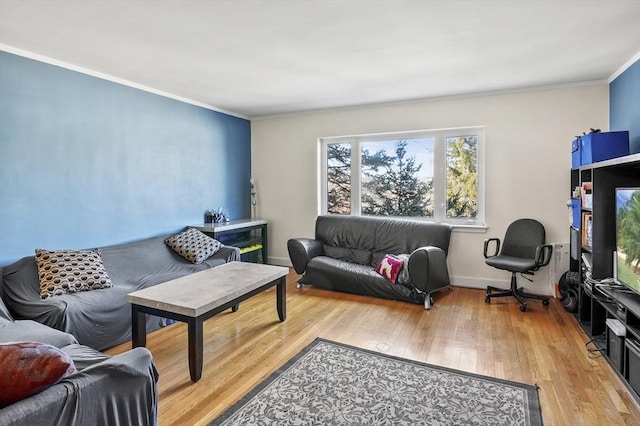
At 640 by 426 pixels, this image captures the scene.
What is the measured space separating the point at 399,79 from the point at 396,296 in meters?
2.33

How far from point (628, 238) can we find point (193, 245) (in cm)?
393

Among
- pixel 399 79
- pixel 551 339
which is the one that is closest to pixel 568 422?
pixel 551 339

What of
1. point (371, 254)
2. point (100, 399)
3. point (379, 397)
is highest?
point (371, 254)

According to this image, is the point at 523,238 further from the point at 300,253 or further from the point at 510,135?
the point at 300,253

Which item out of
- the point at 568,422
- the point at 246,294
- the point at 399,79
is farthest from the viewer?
the point at 399,79

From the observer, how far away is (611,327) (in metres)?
2.48

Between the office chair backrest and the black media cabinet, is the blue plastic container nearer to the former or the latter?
the black media cabinet

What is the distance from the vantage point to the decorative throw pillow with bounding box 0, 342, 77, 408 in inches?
47.4

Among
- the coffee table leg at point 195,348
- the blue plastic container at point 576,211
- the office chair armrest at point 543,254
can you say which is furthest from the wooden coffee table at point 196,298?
the blue plastic container at point 576,211

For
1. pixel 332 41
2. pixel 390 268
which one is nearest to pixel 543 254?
pixel 390 268

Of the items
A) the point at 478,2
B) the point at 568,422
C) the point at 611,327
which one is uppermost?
the point at 478,2

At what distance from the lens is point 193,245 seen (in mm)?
4156

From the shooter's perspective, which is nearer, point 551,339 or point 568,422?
point 568,422

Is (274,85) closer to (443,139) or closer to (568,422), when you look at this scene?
(443,139)
